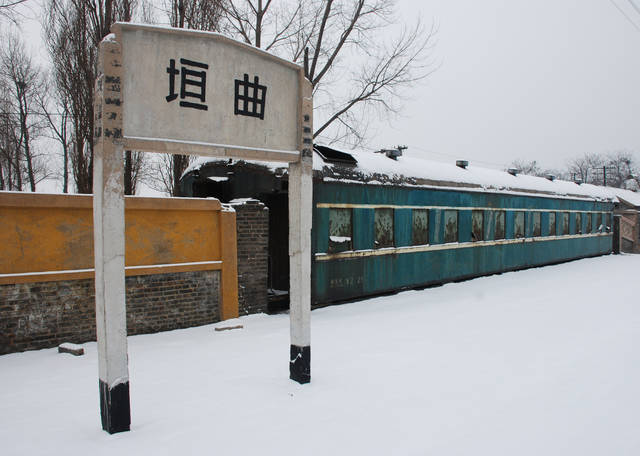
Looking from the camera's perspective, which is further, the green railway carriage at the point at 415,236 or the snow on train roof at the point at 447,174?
the snow on train roof at the point at 447,174

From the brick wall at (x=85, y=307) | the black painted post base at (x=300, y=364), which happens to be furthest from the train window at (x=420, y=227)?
the black painted post base at (x=300, y=364)

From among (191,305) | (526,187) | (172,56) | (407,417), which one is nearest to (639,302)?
(526,187)

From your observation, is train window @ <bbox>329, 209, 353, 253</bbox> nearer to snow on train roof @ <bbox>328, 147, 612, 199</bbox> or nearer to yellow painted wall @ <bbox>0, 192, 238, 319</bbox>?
snow on train roof @ <bbox>328, 147, 612, 199</bbox>

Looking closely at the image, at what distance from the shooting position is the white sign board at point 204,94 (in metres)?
3.73

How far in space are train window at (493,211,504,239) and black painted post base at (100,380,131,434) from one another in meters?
12.3

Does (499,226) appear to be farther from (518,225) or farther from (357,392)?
(357,392)

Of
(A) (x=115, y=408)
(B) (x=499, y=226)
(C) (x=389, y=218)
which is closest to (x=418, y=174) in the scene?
(C) (x=389, y=218)

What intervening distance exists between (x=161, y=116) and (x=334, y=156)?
601 cm

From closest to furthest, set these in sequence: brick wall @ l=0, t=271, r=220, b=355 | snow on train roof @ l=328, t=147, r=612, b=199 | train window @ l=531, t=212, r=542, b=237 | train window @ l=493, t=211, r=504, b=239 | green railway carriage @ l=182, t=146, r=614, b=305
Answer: brick wall @ l=0, t=271, r=220, b=355 → green railway carriage @ l=182, t=146, r=614, b=305 → snow on train roof @ l=328, t=147, r=612, b=199 → train window @ l=493, t=211, r=504, b=239 → train window @ l=531, t=212, r=542, b=237

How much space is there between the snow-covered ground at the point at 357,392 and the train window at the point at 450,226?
4.27 metres

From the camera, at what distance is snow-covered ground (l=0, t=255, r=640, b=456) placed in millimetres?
3600

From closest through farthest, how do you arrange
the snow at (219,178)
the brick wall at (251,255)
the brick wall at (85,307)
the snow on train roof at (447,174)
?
1. the brick wall at (85,307)
2. the brick wall at (251,255)
3. the snow at (219,178)
4. the snow on train roof at (447,174)

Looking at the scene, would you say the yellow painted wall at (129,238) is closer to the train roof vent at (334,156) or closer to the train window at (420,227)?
the train roof vent at (334,156)

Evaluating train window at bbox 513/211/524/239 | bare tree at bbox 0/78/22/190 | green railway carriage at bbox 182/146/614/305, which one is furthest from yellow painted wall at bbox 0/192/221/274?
bare tree at bbox 0/78/22/190
